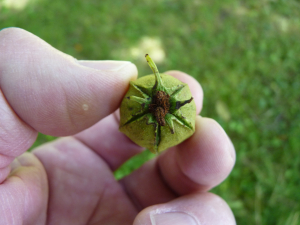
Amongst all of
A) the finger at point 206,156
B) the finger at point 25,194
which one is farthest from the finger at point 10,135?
the finger at point 206,156

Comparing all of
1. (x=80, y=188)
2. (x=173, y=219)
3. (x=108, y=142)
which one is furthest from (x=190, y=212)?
(x=108, y=142)

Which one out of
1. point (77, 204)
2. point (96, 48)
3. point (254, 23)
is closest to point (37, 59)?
point (77, 204)

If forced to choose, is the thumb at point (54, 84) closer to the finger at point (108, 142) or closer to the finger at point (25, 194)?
the finger at point (25, 194)

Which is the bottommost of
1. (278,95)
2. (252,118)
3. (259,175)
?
(259,175)

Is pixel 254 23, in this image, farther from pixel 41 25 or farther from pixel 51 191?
pixel 51 191

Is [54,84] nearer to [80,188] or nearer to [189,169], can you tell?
[80,188]
